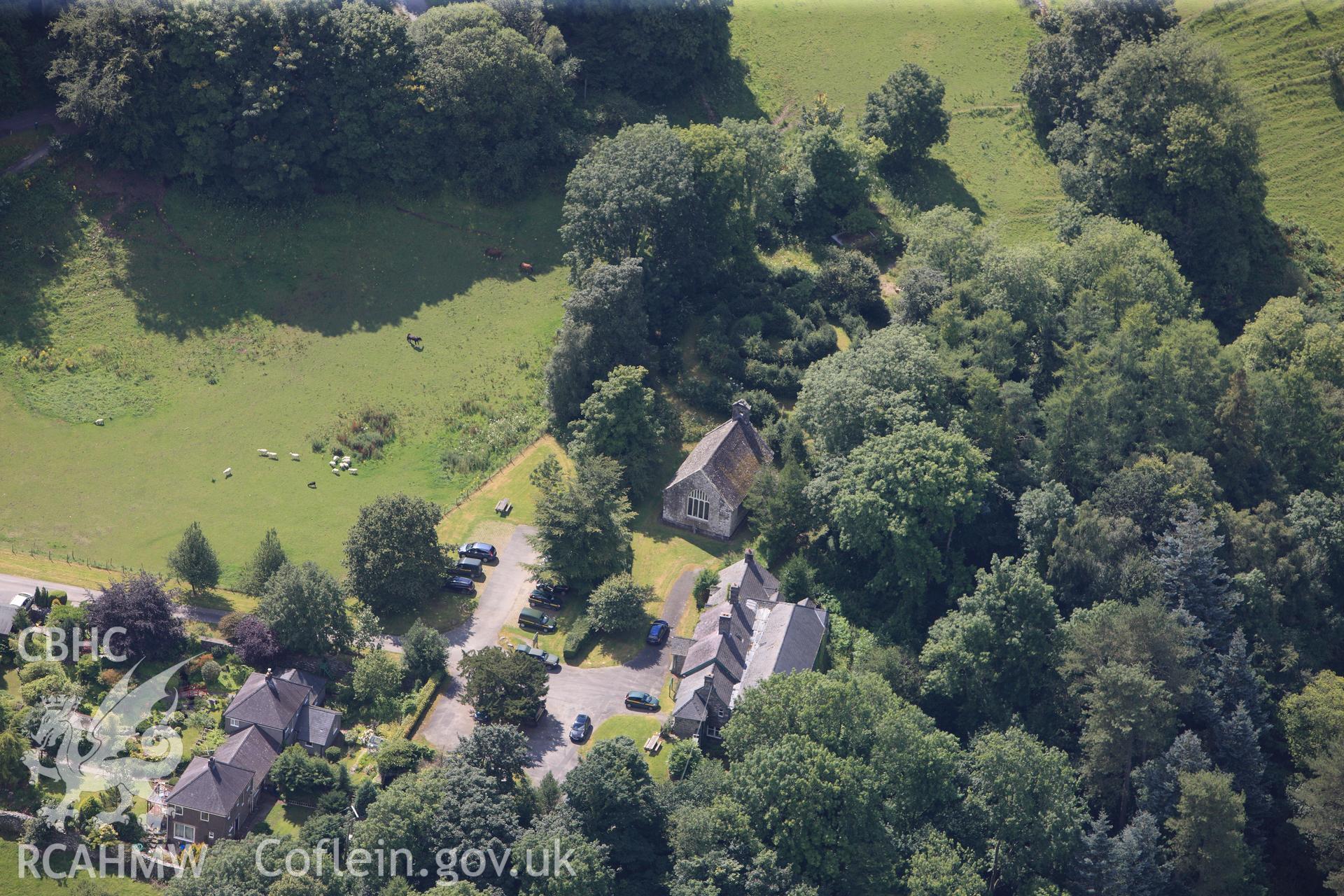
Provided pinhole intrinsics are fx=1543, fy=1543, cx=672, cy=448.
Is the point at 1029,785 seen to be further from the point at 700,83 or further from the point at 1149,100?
the point at 700,83

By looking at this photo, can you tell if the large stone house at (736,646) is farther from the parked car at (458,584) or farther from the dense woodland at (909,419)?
the parked car at (458,584)

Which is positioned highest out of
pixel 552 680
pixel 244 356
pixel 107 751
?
pixel 244 356

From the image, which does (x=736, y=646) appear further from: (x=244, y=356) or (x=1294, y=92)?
(x=1294, y=92)

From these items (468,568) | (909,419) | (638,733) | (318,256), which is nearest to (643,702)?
(638,733)

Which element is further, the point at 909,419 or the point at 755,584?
the point at 909,419

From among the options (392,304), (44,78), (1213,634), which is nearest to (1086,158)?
(1213,634)

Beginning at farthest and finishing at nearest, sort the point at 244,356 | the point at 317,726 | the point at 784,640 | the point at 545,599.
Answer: the point at 244,356 < the point at 545,599 < the point at 784,640 < the point at 317,726
